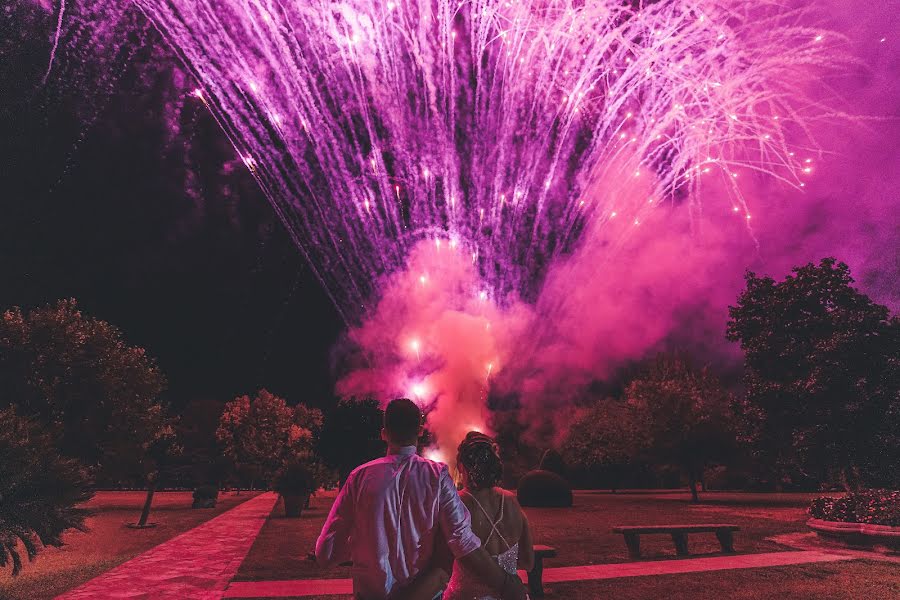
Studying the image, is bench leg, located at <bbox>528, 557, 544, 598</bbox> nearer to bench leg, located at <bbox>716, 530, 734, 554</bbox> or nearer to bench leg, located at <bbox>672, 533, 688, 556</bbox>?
bench leg, located at <bbox>672, 533, 688, 556</bbox>

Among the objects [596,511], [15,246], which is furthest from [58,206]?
[596,511]

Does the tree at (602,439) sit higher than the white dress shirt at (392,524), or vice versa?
the tree at (602,439)

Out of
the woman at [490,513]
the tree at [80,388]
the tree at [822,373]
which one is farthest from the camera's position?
the tree at [80,388]

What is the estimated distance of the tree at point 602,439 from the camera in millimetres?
37469

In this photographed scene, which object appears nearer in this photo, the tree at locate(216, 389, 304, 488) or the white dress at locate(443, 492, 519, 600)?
the white dress at locate(443, 492, 519, 600)

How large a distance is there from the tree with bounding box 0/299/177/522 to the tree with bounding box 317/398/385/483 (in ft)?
22.5

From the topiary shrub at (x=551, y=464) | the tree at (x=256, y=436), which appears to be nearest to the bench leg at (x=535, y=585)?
the topiary shrub at (x=551, y=464)

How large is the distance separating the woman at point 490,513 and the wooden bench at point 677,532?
8515 millimetres

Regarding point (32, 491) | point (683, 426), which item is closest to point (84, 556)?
point (32, 491)

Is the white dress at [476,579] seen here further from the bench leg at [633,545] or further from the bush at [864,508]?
the bush at [864,508]

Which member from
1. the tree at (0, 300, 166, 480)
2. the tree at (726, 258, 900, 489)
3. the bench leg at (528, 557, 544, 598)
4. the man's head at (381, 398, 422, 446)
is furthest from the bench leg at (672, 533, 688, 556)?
the tree at (0, 300, 166, 480)

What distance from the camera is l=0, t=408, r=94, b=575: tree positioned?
27.7 feet

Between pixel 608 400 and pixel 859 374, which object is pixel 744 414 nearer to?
pixel 859 374

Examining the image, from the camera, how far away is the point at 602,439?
1542 inches
